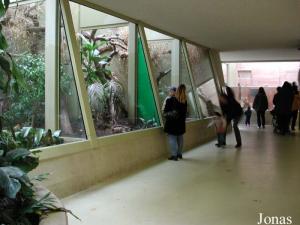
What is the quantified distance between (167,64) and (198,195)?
14.8ft

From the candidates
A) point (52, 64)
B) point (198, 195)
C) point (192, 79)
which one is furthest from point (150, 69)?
point (198, 195)

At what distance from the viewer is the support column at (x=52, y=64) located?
477 cm

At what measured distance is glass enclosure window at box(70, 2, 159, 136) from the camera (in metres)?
5.65

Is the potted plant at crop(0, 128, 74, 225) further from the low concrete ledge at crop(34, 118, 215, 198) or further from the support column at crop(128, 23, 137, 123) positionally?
the support column at crop(128, 23, 137, 123)

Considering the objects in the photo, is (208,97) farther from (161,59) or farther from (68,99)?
(68,99)

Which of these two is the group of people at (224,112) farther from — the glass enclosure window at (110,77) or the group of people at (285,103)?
the glass enclosure window at (110,77)

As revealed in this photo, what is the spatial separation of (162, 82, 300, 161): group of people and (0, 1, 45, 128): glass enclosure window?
2684mm

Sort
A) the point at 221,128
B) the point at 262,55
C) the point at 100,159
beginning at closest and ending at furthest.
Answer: the point at 100,159 < the point at 221,128 < the point at 262,55

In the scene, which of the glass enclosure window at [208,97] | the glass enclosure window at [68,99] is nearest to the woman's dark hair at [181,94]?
the glass enclosure window at [68,99]

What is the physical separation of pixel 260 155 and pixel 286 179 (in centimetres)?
205

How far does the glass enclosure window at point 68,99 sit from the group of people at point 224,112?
2.14 m

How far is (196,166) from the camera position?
6289mm

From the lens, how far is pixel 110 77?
6391mm

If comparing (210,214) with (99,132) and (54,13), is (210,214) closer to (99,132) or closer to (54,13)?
(99,132)
